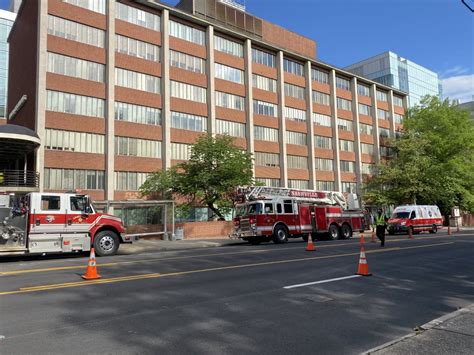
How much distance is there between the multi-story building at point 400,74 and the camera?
323ft

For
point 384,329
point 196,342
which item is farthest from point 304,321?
point 196,342

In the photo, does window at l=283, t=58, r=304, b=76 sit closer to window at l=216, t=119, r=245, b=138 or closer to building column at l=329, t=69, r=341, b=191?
building column at l=329, t=69, r=341, b=191

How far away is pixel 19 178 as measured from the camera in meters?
31.0

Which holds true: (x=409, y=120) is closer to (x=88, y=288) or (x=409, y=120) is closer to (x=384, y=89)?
(x=384, y=89)

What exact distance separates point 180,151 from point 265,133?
1280cm

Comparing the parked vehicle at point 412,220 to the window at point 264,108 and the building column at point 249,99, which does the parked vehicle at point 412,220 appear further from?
the window at point 264,108

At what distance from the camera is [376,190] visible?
54.7m

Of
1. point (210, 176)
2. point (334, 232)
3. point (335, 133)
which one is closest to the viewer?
point (334, 232)

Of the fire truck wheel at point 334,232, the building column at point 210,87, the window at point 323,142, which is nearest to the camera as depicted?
the fire truck wheel at point 334,232

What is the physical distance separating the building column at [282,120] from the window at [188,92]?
11.7 metres

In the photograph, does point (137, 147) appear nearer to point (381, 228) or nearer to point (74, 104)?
point (74, 104)

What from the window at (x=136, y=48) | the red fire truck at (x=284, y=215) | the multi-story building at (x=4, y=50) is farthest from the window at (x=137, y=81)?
the multi-story building at (x=4, y=50)

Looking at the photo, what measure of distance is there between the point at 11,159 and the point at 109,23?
15061 mm

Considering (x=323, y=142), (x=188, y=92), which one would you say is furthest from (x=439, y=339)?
(x=323, y=142)
